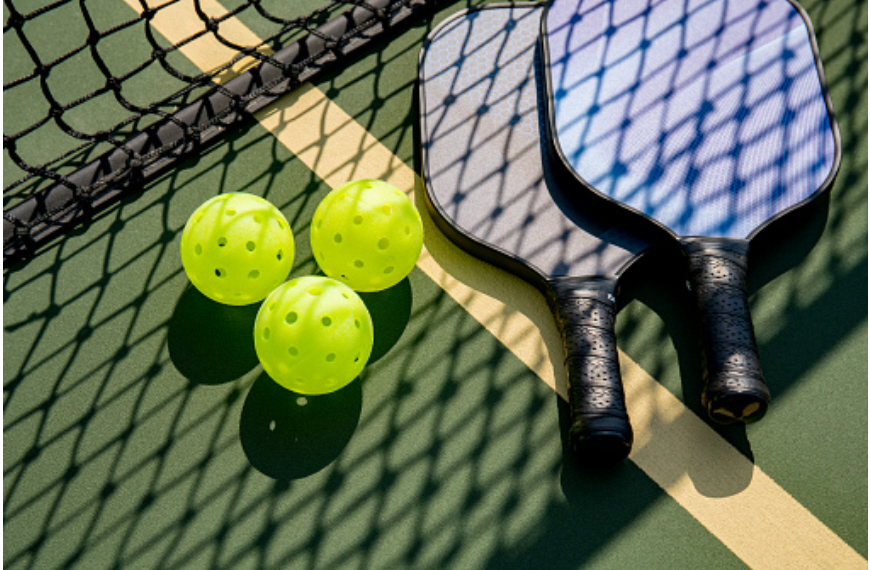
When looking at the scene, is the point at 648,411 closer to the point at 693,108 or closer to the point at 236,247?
the point at 693,108

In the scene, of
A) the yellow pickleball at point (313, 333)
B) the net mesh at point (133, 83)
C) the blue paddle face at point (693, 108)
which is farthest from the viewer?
the net mesh at point (133, 83)

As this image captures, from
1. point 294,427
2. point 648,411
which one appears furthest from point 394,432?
point 648,411

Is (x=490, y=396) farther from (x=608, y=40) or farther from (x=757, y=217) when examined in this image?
(x=608, y=40)

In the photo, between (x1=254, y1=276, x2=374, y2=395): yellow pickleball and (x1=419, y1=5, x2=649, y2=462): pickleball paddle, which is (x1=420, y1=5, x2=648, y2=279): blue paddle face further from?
(x1=254, y1=276, x2=374, y2=395): yellow pickleball

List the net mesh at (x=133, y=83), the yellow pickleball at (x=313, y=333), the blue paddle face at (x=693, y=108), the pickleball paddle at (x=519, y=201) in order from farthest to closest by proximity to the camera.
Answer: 1. the net mesh at (x=133, y=83)
2. the blue paddle face at (x=693, y=108)
3. the pickleball paddle at (x=519, y=201)
4. the yellow pickleball at (x=313, y=333)

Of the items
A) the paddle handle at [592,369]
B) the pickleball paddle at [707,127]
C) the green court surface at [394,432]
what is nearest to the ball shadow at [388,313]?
the green court surface at [394,432]

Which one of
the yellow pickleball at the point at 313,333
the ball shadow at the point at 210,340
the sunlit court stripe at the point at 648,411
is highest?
the yellow pickleball at the point at 313,333

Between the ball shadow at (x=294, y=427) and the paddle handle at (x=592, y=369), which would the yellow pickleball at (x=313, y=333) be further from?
the paddle handle at (x=592, y=369)
